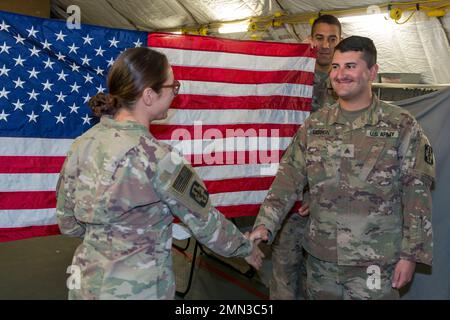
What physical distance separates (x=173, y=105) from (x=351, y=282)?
4.61ft

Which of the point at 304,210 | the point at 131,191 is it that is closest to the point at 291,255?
the point at 304,210

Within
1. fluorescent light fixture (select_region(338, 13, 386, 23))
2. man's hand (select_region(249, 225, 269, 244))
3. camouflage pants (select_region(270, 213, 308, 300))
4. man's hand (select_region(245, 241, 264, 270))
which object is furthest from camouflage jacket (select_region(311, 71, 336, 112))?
fluorescent light fixture (select_region(338, 13, 386, 23))

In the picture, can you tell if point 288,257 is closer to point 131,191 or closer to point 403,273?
point 403,273

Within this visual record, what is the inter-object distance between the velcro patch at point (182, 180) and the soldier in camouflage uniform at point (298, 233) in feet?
5.00

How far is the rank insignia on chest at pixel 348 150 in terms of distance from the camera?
2.00 m

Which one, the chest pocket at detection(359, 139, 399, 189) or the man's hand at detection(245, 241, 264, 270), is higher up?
the chest pocket at detection(359, 139, 399, 189)

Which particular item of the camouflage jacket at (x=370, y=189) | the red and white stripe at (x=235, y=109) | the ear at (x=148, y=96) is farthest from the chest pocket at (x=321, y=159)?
the ear at (x=148, y=96)

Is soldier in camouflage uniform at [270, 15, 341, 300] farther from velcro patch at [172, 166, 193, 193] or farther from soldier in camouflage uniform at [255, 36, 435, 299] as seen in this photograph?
velcro patch at [172, 166, 193, 193]

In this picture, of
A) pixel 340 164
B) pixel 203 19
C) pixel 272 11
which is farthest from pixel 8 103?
pixel 203 19

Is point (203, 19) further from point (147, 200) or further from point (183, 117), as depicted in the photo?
point (147, 200)

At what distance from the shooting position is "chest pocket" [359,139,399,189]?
1.93 metres

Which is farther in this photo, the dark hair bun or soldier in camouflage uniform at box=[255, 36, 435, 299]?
soldier in camouflage uniform at box=[255, 36, 435, 299]

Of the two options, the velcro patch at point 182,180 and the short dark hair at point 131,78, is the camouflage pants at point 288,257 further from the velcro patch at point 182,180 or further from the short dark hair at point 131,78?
the short dark hair at point 131,78
